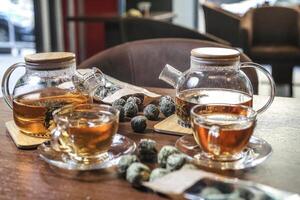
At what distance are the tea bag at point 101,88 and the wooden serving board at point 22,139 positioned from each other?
0.15 metres

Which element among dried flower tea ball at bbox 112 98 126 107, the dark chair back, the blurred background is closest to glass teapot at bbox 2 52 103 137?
dried flower tea ball at bbox 112 98 126 107

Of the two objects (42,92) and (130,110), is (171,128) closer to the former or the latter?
(130,110)

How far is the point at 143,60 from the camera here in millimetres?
1711

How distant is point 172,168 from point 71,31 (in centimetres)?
Answer: 363

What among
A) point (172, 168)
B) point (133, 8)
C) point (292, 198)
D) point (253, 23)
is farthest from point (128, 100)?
point (133, 8)

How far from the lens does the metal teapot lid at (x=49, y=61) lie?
0.96m

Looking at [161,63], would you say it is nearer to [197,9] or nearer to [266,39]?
[266,39]

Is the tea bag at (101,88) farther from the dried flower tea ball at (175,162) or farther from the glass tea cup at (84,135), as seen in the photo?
the dried flower tea ball at (175,162)

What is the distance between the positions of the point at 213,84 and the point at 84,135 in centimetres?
36

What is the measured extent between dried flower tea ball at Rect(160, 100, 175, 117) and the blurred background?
155 centimetres

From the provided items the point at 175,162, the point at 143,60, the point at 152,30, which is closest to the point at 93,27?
the point at 152,30

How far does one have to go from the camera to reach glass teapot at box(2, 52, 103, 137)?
960mm

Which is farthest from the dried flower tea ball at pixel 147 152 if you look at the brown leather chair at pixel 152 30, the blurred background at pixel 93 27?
the blurred background at pixel 93 27

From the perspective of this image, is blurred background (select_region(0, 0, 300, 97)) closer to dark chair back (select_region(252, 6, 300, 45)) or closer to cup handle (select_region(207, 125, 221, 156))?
dark chair back (select_region(252, 6, 300, 45))
